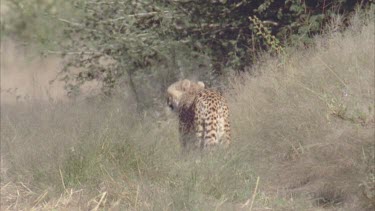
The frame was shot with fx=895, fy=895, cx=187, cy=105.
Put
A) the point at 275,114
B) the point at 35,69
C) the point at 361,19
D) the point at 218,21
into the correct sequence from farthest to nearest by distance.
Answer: the point at 35,69 → the point at 218,21 → the point at 361,19 → the point at 275,114

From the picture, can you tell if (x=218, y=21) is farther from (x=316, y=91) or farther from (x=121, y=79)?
(x=316, y=91)

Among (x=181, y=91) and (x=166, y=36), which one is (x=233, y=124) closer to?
(x=181, y=91)

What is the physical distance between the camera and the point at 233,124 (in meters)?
10.0

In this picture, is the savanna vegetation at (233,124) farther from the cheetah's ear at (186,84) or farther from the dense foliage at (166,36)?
the cheetah's ear at (186,84)

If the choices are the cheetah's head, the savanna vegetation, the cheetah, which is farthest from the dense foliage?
the cheetah

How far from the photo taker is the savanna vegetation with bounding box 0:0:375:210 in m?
7.77

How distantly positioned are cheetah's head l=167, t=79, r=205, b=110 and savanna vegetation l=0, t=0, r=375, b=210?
24cm

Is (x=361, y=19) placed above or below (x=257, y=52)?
above

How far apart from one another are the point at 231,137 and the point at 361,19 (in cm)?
193

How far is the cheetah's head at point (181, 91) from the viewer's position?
10.4 m

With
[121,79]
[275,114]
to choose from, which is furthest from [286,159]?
[121,79]

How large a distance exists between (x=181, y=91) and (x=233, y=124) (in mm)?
901

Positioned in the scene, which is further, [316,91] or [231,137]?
[231,137]

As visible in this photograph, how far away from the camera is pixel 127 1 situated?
1236 centimetres
